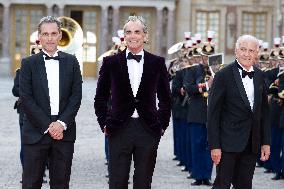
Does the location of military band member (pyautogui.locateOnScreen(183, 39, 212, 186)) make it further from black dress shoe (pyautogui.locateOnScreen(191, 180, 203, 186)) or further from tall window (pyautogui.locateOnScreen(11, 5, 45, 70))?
tall window (pyautogui.locateOnScreen(11, 5, 45, 70))

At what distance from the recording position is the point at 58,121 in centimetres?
689

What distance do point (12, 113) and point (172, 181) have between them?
11801 mm

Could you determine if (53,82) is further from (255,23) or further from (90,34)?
(255,23)

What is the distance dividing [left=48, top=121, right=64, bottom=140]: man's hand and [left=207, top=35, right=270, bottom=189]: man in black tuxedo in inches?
50.2

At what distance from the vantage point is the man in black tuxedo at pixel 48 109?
272 inches

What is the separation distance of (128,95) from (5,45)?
38471mm

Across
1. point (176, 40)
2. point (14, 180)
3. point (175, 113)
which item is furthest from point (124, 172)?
point (176, 40)

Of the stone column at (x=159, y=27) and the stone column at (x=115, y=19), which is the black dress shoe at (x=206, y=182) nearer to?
the stone column at (x=115, y=19)

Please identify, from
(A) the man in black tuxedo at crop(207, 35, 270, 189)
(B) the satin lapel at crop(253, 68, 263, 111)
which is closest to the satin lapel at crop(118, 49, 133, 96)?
(A) the man in black tuxedo at crop(207, 35, 270, 189)

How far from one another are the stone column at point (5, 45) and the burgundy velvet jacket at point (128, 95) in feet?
125

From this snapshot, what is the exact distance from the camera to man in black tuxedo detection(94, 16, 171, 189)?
670cm

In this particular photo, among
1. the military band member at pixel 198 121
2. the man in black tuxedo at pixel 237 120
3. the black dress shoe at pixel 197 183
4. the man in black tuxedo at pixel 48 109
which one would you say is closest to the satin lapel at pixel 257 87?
the man in black tuxedo at pixel 237 120

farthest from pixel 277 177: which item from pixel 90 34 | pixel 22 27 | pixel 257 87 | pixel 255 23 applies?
pixel 255 23

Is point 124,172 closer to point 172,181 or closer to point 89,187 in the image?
point 89,187
